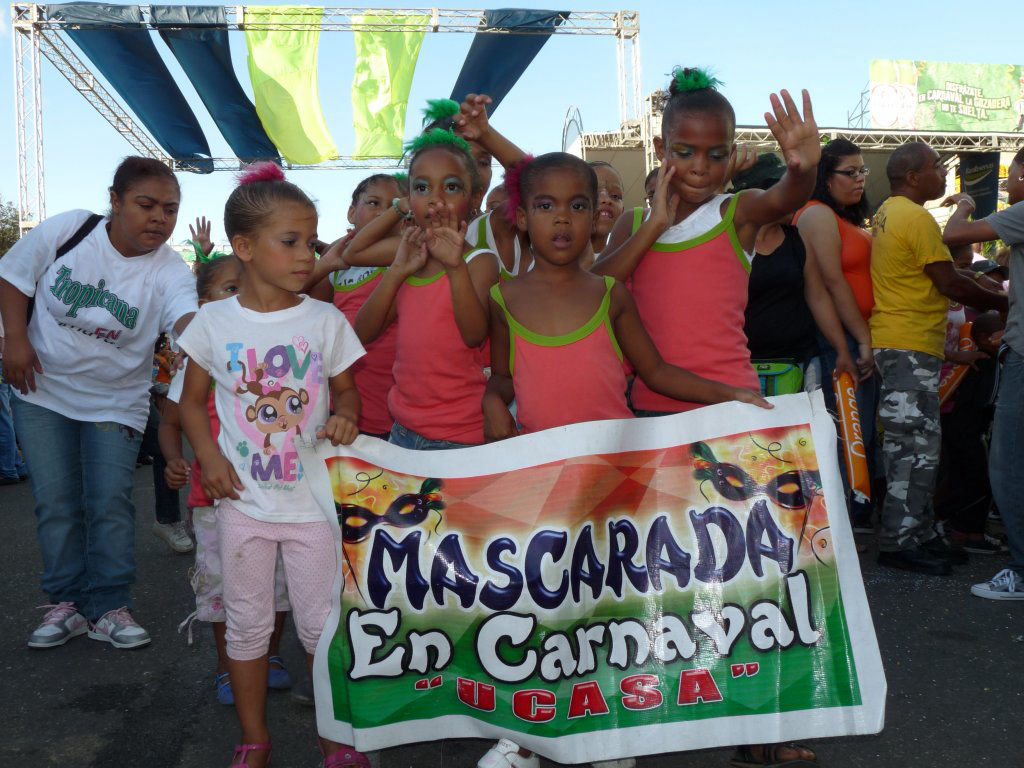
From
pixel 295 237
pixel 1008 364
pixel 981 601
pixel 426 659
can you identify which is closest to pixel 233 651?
pixel 426 659

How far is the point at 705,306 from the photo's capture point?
9.21 feet

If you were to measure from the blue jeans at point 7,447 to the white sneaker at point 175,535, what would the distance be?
3.76m

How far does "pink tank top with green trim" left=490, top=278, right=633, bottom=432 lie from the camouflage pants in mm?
2666

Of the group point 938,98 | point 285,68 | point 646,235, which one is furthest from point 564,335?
point 938,98

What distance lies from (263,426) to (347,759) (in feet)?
3.28

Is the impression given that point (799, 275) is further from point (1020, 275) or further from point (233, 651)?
point (233, 651)

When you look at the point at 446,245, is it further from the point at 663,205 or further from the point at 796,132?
the point at 796,132

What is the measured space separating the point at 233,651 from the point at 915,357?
3.80 metres

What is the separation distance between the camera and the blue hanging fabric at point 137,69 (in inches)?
492

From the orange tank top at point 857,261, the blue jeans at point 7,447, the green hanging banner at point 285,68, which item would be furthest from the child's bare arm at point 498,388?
the green hanging banner at point 285,68

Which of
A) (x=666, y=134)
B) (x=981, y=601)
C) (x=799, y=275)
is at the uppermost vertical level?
(x=666, y=134)

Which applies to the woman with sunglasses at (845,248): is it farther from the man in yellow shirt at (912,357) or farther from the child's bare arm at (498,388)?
the child's bare arm at (498,388)

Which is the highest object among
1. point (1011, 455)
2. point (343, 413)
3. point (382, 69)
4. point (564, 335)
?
point (382, 69)

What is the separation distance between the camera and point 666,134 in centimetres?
291
